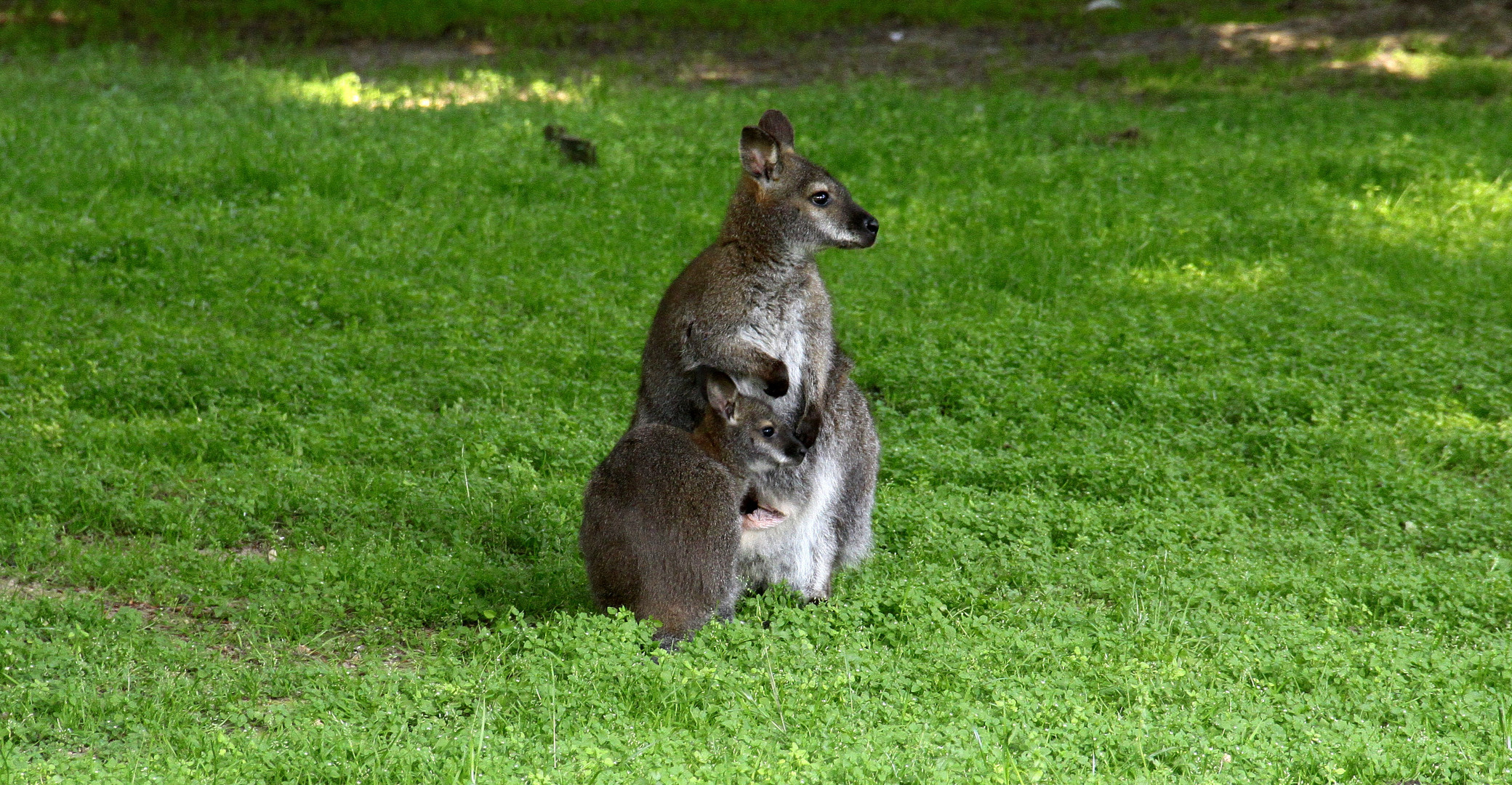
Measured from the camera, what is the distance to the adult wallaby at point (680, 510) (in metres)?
5.35

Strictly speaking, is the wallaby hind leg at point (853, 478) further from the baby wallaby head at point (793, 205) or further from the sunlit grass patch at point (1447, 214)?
the sunlit grass patch at point (1447, 214)

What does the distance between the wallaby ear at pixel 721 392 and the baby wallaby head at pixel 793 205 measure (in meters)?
0.66

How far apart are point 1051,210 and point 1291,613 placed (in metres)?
6.05

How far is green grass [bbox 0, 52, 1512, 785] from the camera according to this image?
15.4 feet

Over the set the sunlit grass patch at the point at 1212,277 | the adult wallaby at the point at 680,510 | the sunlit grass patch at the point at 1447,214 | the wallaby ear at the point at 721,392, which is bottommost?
the sunlit grass patch at the point at 1212,277

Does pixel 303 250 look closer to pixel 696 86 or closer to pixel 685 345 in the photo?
pixel 685 345

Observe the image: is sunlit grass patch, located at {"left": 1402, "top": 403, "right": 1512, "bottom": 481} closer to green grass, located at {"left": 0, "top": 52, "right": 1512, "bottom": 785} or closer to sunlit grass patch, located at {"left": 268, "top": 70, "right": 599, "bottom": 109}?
green grass, located at {"left": 0, "top": 52, "right": 1512, "bottom": 785}

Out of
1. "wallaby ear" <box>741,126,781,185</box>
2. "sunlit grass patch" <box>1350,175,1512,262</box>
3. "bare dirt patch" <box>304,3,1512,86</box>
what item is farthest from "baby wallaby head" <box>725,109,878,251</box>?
"bare dirt patch" <box>304,3,1512,86</box>

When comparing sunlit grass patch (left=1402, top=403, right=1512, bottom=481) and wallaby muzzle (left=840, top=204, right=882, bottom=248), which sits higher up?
wallaby muzzle (left=840, top=204, right=882, bottom=248)

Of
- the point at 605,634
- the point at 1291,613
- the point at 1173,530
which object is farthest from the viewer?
the point at 1173,530

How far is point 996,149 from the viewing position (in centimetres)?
1291

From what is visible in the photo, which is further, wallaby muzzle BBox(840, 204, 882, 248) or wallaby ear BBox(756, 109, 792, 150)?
wallaby ear BBox(756, 109, 792, 150)

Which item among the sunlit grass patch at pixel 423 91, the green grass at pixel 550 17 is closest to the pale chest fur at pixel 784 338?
the sunlit grass patch at pixel 423 91

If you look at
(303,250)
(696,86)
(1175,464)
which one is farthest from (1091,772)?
(696,86)
